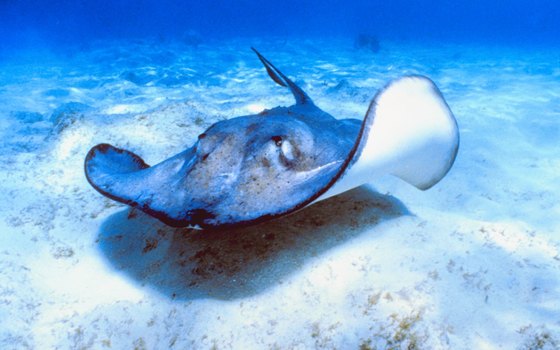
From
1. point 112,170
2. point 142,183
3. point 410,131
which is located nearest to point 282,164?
point 410,131

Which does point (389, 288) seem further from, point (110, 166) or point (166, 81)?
point (166, 81)

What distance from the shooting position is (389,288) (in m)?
2.15

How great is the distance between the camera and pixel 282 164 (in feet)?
7.65

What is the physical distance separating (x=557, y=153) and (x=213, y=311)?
5323 millimetres

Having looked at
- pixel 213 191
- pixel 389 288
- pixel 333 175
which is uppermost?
pixel 333 175

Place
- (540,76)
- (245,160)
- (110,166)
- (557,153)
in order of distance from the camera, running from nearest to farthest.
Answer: (245,160) → (110,166) → (557,153) → (540,76)

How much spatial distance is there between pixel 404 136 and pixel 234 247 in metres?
1.59

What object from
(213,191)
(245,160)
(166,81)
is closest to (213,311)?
(213,191)

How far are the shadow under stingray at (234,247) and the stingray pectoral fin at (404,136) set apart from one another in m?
0.64

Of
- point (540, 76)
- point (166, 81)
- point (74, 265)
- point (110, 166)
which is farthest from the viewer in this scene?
point (166, 81)

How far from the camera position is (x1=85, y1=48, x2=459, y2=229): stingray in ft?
6.26

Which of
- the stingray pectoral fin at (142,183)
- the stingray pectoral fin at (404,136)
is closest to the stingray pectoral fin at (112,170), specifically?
the stingray pectoral fin at (142,183)

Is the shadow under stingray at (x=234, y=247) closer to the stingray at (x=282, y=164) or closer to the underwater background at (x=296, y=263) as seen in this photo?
the underwater background at (x=296, y=263)

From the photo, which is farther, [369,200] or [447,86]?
[447,86]
